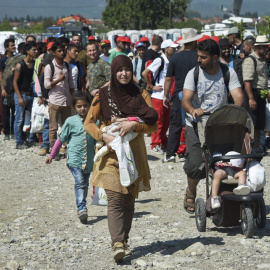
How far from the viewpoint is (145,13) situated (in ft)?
339

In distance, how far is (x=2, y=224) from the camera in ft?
26.3

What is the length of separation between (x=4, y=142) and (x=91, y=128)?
9.48 metres

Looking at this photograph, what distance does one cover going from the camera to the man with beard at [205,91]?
24.1 ft

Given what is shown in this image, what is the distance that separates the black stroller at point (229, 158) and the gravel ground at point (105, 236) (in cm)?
16

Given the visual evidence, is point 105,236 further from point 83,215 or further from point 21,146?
point 21,146

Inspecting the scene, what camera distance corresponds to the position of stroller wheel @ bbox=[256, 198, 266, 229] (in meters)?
7.17

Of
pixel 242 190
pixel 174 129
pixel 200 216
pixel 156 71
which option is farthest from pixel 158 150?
pixel 242 190

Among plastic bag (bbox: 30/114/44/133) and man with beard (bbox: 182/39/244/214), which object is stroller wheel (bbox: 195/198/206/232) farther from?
plastic bag (bbox: 30/114/44/133)

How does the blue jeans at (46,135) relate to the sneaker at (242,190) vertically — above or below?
below

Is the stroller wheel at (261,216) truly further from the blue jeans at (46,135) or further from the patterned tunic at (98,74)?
the blue jeans at (46,135)

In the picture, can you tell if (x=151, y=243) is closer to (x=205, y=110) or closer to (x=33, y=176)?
(x=205, y=110)

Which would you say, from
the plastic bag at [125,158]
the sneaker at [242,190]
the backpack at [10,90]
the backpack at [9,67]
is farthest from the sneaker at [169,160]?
the plastic bag at [125,158]

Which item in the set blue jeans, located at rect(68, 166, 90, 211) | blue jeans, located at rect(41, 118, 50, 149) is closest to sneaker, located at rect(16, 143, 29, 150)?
blue jeans, located at rect(41, 118, 50, 149)

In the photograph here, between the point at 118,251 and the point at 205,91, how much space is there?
7.56 ft
